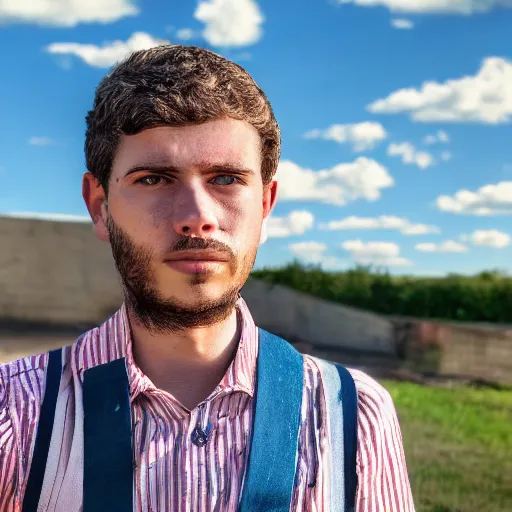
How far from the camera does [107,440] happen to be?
6.06ft

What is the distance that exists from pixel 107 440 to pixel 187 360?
281 mm

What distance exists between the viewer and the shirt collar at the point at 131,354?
192 cm

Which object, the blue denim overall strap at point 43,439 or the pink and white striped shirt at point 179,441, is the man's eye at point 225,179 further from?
the blue denim overall strap at point 43,439

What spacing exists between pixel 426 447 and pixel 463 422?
127 centimetres

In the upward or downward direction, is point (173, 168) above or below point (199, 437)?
above

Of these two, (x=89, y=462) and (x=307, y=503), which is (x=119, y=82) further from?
(x=307, y=503)

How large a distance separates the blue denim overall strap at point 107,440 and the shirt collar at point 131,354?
0.03 metres

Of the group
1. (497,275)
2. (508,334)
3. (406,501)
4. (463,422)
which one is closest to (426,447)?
(463,422)

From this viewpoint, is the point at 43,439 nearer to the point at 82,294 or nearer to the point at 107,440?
the point at 107,440

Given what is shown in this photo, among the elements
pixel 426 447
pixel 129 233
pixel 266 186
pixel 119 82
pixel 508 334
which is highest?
pixel 119 82

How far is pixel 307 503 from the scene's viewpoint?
6.15 feet

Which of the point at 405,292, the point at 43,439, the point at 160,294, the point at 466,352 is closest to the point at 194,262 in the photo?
the point at 160,294

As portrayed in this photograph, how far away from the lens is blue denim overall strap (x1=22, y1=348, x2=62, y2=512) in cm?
182

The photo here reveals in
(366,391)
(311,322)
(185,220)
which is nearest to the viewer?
(185,220)
